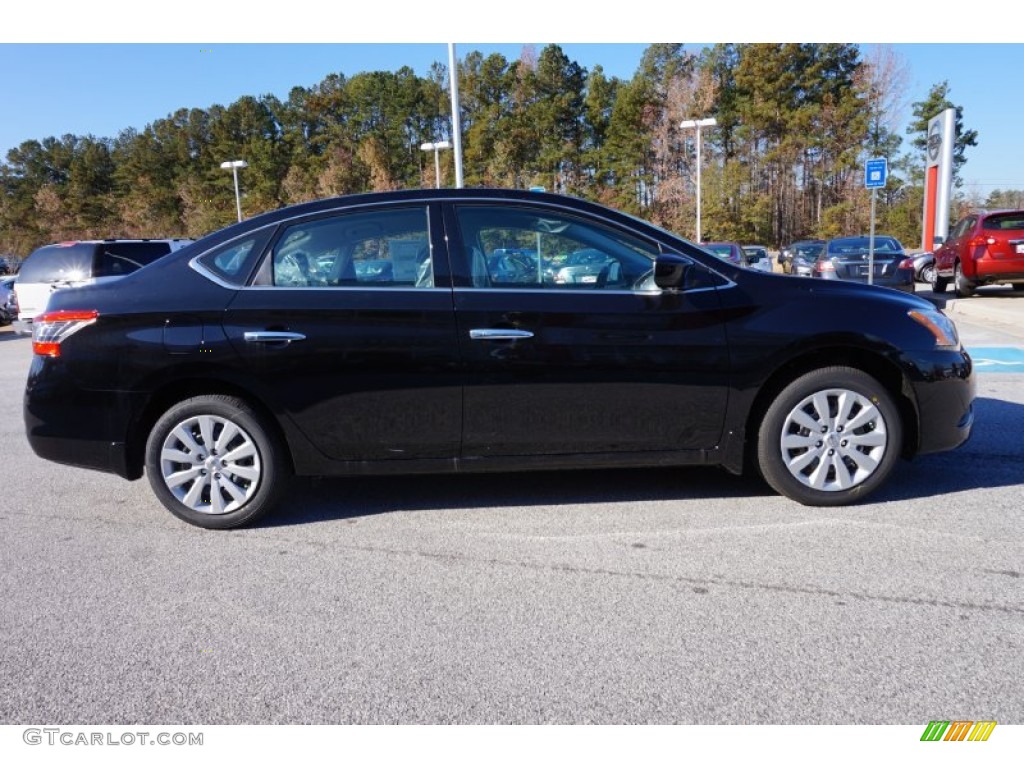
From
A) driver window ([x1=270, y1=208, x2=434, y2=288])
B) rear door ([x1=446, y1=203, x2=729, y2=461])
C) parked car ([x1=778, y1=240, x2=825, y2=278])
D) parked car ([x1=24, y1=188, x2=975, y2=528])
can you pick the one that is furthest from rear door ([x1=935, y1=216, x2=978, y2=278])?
driver window ([x1=270, y1=208, x2=434, y2=288])

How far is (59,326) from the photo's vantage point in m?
4.09

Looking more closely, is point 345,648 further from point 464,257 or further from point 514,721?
point 464,257

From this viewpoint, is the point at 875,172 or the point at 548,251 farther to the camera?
the point at 875,172

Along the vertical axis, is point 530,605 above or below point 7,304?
below

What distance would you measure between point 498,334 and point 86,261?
35.5 feet

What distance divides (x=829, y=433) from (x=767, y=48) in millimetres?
52800

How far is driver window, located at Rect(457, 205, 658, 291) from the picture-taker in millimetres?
4027

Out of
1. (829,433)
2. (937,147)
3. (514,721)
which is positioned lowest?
(514,721)

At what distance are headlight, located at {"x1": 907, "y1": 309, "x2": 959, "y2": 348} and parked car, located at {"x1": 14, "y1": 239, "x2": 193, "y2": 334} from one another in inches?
432

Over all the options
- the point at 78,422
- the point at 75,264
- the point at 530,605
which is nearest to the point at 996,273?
the point at 530,605

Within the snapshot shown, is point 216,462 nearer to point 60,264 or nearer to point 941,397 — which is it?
point 941,397

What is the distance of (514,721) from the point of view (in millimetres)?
2396

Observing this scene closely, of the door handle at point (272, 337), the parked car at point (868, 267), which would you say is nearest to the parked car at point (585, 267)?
the door handle at point (272, 337)

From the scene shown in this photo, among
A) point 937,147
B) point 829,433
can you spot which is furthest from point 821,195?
point 829,433
